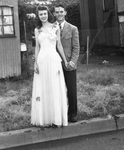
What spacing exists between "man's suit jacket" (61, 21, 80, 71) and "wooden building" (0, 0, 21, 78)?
3958mm

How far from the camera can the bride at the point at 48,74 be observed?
4215mm

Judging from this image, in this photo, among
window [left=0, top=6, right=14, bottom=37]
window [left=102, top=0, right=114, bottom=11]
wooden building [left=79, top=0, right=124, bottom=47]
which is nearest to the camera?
window [left=0, top=6, right=14, bottom=37]

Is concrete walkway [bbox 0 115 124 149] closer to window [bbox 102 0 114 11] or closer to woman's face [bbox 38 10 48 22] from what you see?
woman's face [bbox 38 10 48 22]

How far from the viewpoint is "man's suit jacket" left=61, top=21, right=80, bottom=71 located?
4.42 meters

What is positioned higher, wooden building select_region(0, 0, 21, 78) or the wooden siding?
the wooden siding

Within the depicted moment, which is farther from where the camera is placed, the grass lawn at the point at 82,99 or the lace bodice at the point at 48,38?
the grass lawn at the point at 82,99

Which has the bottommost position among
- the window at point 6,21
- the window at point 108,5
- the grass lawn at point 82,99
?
the grass lawn at point 82,99

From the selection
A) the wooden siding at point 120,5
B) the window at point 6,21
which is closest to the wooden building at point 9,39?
the window at point 6,21

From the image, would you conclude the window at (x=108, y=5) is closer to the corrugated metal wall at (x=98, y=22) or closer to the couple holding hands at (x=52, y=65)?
the corrugated metal wall at (x=98, y=22)

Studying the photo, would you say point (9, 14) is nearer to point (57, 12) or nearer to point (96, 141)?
point (57, 12)

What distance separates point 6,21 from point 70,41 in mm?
4090

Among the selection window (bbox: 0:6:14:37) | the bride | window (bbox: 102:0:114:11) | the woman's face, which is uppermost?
window (bbox: 102:0:114:11)

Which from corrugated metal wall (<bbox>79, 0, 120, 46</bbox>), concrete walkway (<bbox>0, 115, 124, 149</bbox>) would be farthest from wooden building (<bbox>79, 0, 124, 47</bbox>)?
concrete walkway (<bbox>0, 115, 124, 149</bbox>)

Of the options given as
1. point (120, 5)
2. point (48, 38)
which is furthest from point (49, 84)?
point (120, 5)
